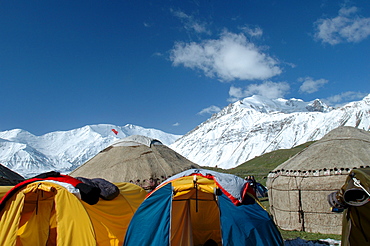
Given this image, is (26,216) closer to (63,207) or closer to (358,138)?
(63,207)

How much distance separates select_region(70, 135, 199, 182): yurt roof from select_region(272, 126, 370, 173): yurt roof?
7.14m

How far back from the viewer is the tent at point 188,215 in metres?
6.43

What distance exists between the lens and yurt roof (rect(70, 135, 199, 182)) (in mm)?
15977

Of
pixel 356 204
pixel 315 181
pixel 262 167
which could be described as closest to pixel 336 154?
pixel 315 181

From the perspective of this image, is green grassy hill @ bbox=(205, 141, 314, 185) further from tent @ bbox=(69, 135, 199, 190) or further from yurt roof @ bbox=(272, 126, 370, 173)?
yurt roof @ bbox=(272, 126, 370, 173)

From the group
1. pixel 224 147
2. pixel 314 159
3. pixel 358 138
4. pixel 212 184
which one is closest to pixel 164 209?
pixel 212 184

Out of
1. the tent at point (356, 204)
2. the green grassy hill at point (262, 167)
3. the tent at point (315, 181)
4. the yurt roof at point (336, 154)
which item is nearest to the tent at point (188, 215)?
the tent at point (356, 204)

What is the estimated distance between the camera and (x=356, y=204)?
15.0 ft

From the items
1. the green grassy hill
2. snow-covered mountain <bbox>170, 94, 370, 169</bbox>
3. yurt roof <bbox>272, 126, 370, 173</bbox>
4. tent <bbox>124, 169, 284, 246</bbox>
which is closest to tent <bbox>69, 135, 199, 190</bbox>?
yurt roof <bbox>272, 126, 370, 173</bbox>

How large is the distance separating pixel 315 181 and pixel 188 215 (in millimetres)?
6358

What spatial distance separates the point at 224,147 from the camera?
578 ft

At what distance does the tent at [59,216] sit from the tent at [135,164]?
6681 millimetres

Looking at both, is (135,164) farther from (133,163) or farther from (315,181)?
(315,181)

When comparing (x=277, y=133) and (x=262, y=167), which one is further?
(x=277, y=133)
